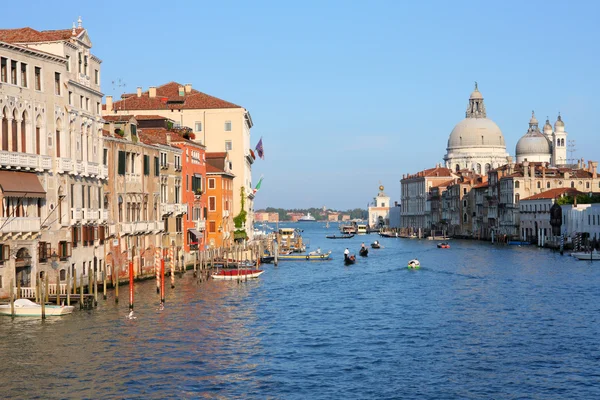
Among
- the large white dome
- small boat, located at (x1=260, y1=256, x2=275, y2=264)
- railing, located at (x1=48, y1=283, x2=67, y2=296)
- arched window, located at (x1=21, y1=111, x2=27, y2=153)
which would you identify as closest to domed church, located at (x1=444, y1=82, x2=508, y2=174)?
the large white dome

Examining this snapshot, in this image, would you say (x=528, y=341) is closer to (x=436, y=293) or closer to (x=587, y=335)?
(x=587, y=335)

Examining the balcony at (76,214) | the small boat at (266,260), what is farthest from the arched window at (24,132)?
the small boat at (266,260)

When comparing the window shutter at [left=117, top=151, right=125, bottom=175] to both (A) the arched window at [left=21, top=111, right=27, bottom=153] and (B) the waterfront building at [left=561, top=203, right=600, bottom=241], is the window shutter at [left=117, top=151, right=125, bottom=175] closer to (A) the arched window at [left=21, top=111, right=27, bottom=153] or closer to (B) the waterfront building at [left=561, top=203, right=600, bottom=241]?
(A) the arched window at [left=21, top=111, right=27, bottom=153]

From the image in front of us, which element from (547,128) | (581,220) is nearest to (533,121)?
(547,128)

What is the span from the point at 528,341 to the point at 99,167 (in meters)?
19.0

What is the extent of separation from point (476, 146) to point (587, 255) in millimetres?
A: 115561

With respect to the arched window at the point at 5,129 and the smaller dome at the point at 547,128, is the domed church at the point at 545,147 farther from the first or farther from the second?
the arched window at the point at 5,129

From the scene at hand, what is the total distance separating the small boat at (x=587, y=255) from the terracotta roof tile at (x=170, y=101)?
26346 mm

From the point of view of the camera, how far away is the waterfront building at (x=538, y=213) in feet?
333

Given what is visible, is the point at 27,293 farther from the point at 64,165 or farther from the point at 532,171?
the point at 532,171

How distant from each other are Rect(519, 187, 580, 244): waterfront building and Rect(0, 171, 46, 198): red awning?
7289cm

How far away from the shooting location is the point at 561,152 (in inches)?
6757

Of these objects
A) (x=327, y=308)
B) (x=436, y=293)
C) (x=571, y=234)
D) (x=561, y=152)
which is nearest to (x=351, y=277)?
(x=436, y=293)

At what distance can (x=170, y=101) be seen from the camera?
232 ft
